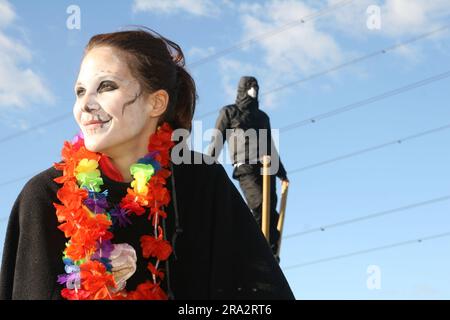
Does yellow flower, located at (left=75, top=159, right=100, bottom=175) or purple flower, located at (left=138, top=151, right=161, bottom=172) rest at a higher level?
purple flower, located at (left=138, top=151, right=161, bottom=172)

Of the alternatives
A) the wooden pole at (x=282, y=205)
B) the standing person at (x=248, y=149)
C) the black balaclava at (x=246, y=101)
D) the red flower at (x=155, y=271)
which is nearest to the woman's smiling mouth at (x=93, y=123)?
the red flower at (x=155, y=271)

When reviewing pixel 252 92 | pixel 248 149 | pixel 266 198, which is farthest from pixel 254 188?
pixel 252 92

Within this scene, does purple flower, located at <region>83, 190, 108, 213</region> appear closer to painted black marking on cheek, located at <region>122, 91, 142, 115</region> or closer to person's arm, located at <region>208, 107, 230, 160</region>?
painted black marking on cheek, located at <region>122, 91, 142, 115</region>

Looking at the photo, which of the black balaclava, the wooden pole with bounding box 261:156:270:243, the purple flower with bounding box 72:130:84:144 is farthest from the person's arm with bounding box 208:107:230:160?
the purple flower with bounding box 72:130:84:144

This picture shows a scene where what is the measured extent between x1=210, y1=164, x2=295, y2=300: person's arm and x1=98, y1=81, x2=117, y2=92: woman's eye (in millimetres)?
550

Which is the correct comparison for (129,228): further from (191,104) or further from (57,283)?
(191,104)

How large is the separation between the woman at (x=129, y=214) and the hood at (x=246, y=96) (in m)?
6.14

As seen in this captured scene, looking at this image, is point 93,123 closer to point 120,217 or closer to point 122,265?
point 120,217

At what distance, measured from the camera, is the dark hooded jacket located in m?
9.37

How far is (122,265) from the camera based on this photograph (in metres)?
3.34

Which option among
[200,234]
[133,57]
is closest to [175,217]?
[200,234]
